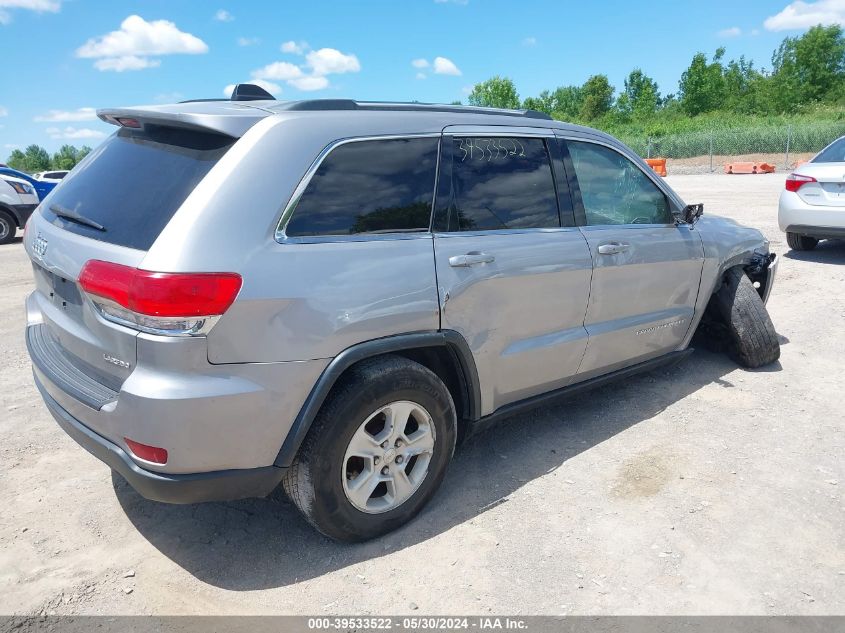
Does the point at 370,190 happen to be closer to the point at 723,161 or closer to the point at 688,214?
the point at 688,214

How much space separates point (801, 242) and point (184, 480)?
9682mm

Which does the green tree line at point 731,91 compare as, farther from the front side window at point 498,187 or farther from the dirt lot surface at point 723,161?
the front side window at point 498,187

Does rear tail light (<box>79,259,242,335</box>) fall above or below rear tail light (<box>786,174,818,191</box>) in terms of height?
above

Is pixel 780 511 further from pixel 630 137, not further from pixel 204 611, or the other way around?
pixel 630 137

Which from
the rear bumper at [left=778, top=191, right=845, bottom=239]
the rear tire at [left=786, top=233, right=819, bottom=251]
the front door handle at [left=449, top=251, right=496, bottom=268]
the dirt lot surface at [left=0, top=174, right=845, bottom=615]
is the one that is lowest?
the dirt lot surface at [left=0, top=174, right=845, bottom=615]

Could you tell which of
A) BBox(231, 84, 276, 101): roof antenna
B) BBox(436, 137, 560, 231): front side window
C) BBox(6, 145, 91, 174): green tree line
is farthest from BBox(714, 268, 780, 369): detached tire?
BBox(6, 145, 91, 174): green tree line

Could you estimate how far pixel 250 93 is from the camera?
11.4 feet

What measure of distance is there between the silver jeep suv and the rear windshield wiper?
14 millimetres

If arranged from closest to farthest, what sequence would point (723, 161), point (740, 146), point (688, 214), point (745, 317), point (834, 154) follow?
point (688, 214) → point (745, 317) → point (834, 154) → point (723, 161) → point (740, 146)

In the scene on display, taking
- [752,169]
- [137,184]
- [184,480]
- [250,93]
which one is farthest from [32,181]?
[752,169]

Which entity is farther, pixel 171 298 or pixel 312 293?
pixel 312 293

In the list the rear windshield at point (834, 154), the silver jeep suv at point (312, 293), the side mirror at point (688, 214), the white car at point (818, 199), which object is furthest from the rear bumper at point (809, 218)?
the silver jeep suv at point (312, 293)

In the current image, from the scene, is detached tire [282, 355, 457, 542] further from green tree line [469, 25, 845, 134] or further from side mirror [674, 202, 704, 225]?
green tree line [469, 25, 845, 134]

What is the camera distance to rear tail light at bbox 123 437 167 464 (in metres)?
2.49
